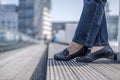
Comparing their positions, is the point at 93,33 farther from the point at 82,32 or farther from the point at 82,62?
the point at 82,62

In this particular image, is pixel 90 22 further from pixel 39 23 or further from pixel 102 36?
pixel 39 23

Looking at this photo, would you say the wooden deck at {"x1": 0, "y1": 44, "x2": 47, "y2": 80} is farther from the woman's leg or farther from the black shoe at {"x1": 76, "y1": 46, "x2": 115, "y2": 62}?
the woman's leg

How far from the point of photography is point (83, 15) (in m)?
1.78

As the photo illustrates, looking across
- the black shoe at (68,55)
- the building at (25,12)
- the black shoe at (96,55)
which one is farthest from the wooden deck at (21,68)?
the building at (25,12)

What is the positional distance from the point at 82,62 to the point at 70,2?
13.7 ft

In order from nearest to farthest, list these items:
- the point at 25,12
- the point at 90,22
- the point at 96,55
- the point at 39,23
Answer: the point at 90,22, the point at 96,55, the point at 25,12, the point at 39,23

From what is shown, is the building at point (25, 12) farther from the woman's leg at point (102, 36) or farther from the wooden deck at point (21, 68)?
the woman's leg at point (102, 36)

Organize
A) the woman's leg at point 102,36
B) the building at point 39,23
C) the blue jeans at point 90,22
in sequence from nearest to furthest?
the blue jeans at point 90,22, the woman's leg at point 102,36, the building at point 39,23

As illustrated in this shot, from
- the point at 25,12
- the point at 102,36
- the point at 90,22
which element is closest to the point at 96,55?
the point at 102,36

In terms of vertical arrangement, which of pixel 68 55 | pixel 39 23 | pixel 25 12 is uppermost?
pixel 25 12

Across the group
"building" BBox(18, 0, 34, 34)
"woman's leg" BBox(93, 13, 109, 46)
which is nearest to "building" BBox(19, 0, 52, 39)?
"building" BBox(18, 0, 34, 34)

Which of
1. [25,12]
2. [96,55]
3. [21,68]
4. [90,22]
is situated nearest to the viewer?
[90,22]

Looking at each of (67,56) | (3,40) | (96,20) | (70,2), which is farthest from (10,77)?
(3,40)

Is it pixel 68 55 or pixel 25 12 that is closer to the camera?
pixel 68 55
